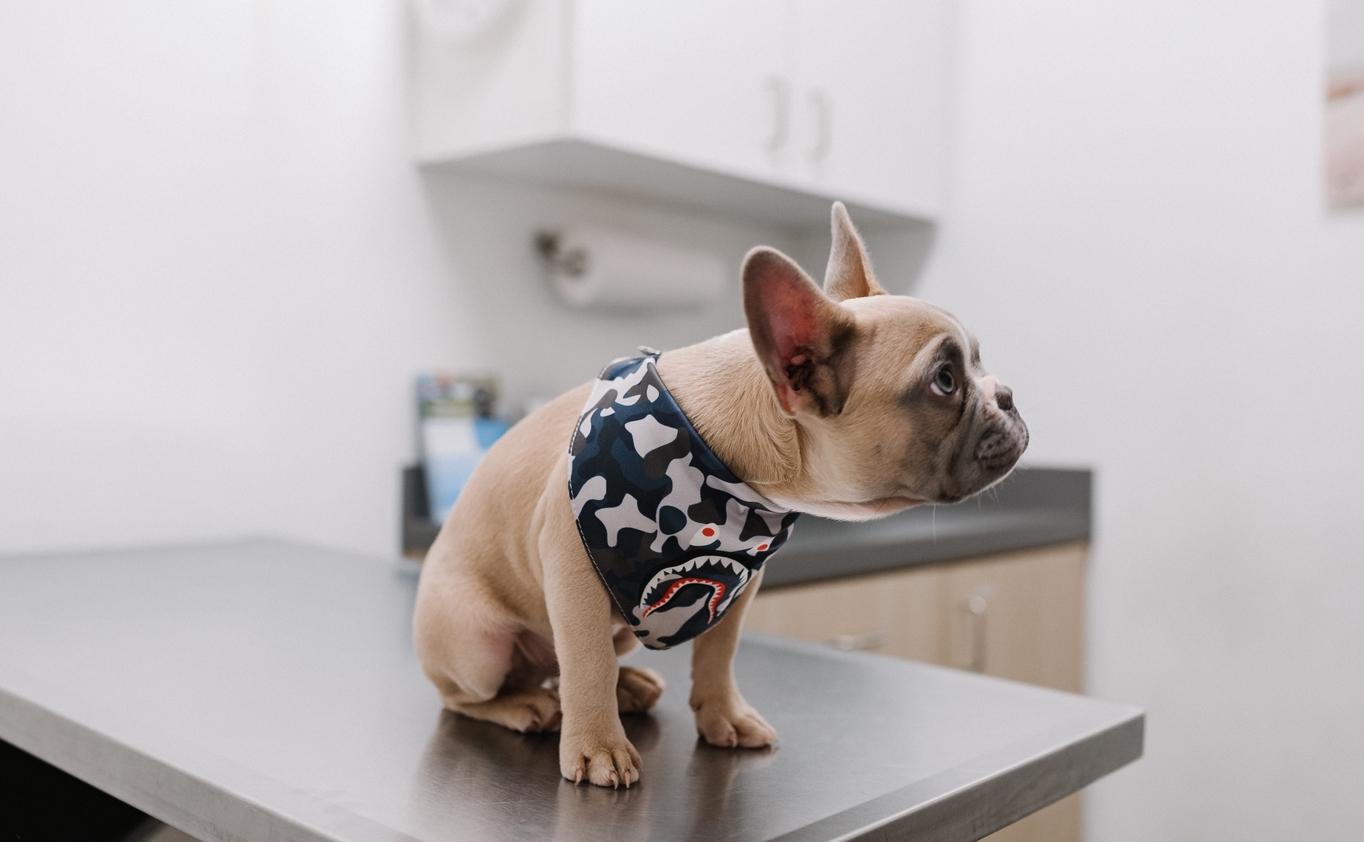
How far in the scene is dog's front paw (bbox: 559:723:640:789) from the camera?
68 cm

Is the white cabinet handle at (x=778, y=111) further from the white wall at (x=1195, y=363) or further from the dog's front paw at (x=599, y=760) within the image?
the dog's front paw at (x=599, y=760)

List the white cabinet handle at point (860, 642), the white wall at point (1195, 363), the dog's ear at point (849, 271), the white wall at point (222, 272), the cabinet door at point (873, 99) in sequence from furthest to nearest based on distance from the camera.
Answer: the cabinet door at point (873, 99) < the white wall at point (1195, 363) < the white cabinet handle at point (860, 642) < the white wall at point (222, 272) < the dog's ear at point (849, 271)

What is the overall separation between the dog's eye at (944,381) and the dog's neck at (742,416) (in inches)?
3.4

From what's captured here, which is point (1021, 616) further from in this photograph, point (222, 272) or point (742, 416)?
point (742, 416)

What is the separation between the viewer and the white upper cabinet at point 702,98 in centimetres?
177

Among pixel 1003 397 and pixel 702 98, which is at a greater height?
pixel 702 98

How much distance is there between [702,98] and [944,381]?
1434 millimetres

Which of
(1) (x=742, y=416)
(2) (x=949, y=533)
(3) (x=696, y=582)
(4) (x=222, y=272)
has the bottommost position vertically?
(2) (x=949, y=533)

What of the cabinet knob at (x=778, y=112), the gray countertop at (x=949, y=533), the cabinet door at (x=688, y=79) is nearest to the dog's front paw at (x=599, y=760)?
the gray countertop at (x=949, y=533)

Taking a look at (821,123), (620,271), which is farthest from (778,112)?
(620,271)

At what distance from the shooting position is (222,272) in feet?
5.61

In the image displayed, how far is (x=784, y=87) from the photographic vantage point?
83.4 inches

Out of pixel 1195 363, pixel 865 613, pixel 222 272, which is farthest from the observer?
pixel 1195 363

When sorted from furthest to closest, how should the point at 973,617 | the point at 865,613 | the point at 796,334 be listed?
1. the point at 973,617
2. the point at 865,613
3. the point at 796,334
